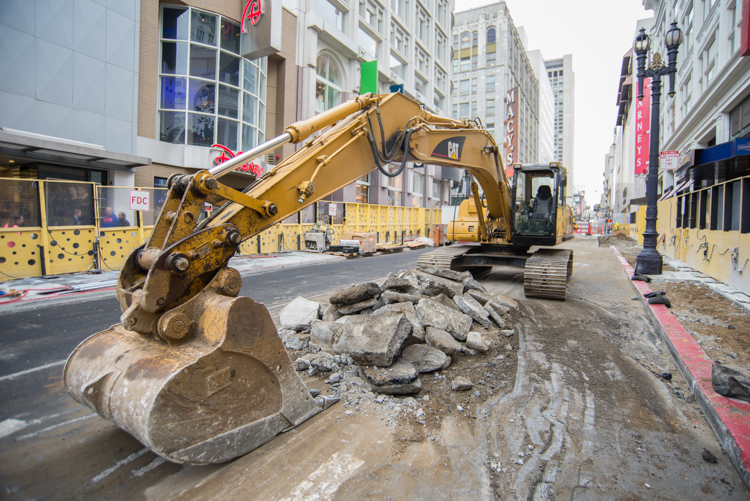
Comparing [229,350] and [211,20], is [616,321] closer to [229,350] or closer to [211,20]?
[229,350]

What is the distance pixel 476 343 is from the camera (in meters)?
4.96

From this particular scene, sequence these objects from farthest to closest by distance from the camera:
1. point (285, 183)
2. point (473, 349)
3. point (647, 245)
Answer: point (647, 245) < point (473, 349) < point (285, 183)

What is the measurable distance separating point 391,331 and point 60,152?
13367 millimetres

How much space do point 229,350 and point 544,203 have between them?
29.9 ft

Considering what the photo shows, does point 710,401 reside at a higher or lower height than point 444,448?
higher

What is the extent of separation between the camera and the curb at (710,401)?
2882 millimetres

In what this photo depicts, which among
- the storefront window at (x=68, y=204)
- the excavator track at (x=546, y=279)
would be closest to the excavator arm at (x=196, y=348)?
the excavator track at (x=546, y=279)

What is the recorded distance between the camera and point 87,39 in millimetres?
14023

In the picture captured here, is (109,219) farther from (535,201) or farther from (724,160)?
(724,160)

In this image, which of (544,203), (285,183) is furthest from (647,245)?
(285,183)

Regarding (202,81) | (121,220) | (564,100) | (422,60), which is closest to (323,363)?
(121,220)

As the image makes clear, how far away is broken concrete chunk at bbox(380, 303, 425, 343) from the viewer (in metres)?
4.56

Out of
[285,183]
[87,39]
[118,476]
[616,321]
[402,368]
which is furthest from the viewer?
[87,39]

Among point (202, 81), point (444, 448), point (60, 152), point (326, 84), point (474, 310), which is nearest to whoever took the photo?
point (444, 448)
